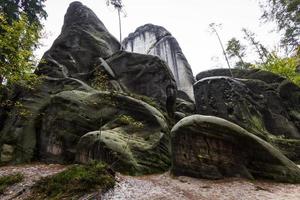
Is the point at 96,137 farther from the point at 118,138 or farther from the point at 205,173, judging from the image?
the point at 205,173

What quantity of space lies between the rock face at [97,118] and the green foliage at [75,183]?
2311 millimetres

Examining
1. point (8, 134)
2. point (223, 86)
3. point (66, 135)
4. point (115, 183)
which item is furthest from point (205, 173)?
point (8, 134)

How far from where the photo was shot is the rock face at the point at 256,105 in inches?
699

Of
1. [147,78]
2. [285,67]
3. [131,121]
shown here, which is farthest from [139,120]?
[285,67]

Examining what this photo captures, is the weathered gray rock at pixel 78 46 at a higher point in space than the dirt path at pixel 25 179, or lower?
higher

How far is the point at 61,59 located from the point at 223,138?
16.2 m

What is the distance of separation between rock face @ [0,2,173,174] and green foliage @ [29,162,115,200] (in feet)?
7.58

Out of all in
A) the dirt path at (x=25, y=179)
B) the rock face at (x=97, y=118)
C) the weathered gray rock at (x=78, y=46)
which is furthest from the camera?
the weathered gray rock at (x=78, y=46)

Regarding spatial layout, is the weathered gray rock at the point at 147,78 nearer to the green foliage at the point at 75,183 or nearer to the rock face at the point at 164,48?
the green foliage at the point at 75,183

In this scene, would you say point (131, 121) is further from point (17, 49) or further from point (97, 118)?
point (17, 49)

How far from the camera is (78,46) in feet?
76.2

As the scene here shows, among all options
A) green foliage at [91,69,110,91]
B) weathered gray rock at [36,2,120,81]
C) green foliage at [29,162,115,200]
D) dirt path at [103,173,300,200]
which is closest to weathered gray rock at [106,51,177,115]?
green foliage at [91,69,110,91]

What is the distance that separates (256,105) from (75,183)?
655 inches

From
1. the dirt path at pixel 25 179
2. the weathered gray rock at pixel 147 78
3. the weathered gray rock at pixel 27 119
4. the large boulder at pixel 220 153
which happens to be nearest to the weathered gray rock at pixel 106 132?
the weathered gray rock at pixel 27 119
